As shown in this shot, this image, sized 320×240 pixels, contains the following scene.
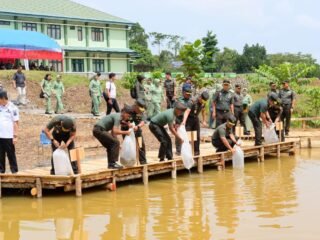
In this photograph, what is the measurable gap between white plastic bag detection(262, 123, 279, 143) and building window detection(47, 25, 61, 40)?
30.1 metres

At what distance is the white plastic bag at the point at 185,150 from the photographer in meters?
11.8

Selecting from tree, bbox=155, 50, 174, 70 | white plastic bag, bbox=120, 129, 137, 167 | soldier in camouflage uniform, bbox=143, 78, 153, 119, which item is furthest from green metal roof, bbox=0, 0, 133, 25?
white plastic bag, bbox=120, 129, 137, 167

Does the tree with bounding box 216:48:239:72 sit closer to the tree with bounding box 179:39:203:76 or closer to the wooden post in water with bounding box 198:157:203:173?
the tree with bounding box 179:39:203:76

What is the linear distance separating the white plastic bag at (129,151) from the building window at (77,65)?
1318 inches

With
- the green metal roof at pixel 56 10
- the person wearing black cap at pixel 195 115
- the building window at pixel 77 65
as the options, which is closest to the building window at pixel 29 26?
the green metal roof at pixel 56 10

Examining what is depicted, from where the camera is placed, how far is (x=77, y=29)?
44312 millimetres

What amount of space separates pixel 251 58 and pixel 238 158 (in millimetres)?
56596

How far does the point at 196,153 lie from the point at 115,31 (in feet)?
115

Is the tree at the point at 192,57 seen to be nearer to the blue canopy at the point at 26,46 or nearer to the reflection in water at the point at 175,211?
the blue canopy at the point at 26,46

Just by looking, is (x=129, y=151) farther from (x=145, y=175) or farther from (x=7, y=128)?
(x=7, y=128)

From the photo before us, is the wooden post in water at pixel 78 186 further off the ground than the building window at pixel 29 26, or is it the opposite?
the building window at pixel 29 26

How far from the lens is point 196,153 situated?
1308 cm

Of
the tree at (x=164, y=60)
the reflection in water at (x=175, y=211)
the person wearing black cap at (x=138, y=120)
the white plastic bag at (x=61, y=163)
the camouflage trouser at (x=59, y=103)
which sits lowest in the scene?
the reflection in water at (x=175, y=211)

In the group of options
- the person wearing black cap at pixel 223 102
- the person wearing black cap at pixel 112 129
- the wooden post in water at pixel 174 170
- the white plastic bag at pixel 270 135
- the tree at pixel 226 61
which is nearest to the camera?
the person wearing black cap at pixel 112 129
